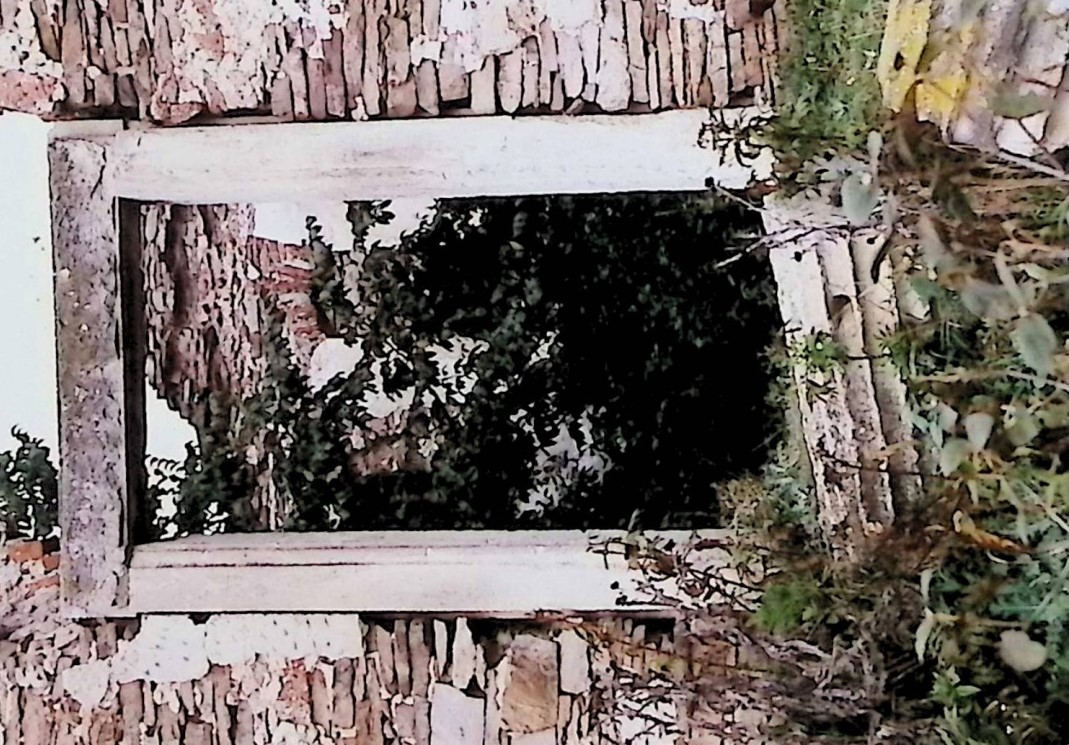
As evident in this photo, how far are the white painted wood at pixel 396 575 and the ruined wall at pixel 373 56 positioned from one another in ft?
3.34

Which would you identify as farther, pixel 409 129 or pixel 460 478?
pixel 460 478

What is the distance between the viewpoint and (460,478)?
3744 mm

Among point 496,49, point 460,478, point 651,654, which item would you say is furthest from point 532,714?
point 496,49

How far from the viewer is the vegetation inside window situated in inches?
146

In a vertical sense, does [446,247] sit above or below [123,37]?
below

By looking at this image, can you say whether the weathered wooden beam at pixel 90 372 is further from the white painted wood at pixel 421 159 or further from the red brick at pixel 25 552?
the red brick at pixel 25 552

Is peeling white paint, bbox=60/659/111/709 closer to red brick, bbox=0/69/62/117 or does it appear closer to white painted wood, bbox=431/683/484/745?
white painted wood, bbox=431/683/484/745

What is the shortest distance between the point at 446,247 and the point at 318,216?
0.57 metres

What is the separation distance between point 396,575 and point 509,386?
1143 mm

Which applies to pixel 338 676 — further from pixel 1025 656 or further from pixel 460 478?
pixel 1025 656

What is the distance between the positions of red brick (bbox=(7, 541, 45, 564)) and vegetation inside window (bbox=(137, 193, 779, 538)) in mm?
483

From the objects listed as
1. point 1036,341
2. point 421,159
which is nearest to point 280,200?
point 421,159

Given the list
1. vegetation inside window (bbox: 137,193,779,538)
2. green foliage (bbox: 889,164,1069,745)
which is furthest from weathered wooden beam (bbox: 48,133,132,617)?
green foliage (bbox: 889,164,1069,745)

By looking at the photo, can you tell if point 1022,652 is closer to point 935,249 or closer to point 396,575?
point 935,249
